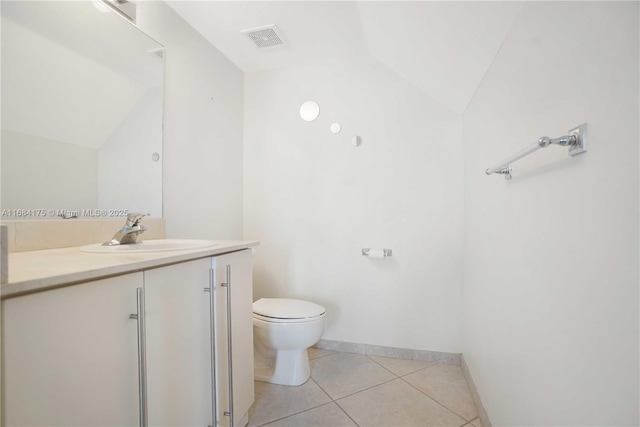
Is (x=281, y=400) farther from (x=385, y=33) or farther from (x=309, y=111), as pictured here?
(x=385, y=33)

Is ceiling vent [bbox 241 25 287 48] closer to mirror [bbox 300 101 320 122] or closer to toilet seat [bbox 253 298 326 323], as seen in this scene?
mirror [bbox 300 101 320 122]

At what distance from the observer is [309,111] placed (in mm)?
2105

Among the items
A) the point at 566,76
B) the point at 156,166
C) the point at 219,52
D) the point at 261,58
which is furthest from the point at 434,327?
the point at 219,52

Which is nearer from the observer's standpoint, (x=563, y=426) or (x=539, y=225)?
(x=563, y=426)

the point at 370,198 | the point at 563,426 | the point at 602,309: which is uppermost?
the point at 370,198

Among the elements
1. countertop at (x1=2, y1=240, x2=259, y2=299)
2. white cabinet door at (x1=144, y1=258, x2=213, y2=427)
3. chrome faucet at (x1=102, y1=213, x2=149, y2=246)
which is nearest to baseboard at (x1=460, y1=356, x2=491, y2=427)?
white cabinet door at (x1=144, y1=258, x2=213, y2=427)

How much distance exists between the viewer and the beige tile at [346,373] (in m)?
1.61

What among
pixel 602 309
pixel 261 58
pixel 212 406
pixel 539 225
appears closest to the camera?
pixel 602 309

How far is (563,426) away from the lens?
2.22 feet

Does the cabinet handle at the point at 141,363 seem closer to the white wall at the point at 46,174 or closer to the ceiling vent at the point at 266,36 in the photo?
the white wall at the point at 46,174

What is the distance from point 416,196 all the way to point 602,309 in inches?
54.8

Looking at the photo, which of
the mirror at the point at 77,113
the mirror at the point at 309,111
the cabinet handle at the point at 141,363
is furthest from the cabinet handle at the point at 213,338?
the mirror at the point at 309,111

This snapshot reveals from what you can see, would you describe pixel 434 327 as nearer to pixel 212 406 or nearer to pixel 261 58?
pixel 212 406

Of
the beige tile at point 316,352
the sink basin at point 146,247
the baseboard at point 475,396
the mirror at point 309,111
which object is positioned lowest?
the beige tile at point 316,352
